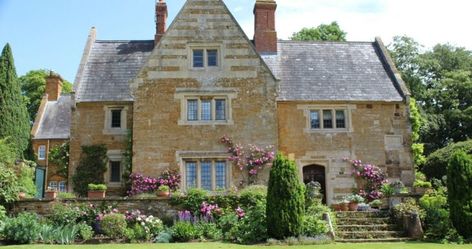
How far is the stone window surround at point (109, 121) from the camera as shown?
2775cm

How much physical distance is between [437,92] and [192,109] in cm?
3046

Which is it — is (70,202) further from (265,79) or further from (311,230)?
(265,79)

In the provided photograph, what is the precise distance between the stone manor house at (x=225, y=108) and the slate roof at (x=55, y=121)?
14211 millimetres

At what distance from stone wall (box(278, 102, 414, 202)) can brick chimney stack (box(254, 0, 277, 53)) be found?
4.49 m

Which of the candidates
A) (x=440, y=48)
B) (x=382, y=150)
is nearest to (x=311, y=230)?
(x=382, y=150)

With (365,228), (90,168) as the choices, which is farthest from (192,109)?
(365,228)

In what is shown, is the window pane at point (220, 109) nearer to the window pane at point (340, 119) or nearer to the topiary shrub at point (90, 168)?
the window pane at point (340, 119)

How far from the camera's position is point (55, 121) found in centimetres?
4338

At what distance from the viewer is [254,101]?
86.2 ft

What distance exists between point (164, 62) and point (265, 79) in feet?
16.1

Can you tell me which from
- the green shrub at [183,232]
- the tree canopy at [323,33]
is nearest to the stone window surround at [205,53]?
the green shrub at [183,232]

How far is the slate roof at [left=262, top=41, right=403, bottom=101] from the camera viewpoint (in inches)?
1100

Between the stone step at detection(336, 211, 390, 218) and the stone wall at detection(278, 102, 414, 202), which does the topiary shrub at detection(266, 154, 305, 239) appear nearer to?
the stone step at detection(336, 211, 390, 218)

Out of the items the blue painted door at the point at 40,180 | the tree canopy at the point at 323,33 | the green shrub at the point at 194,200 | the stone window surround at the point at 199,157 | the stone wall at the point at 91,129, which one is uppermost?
the tree canopy at the point at 323,33
